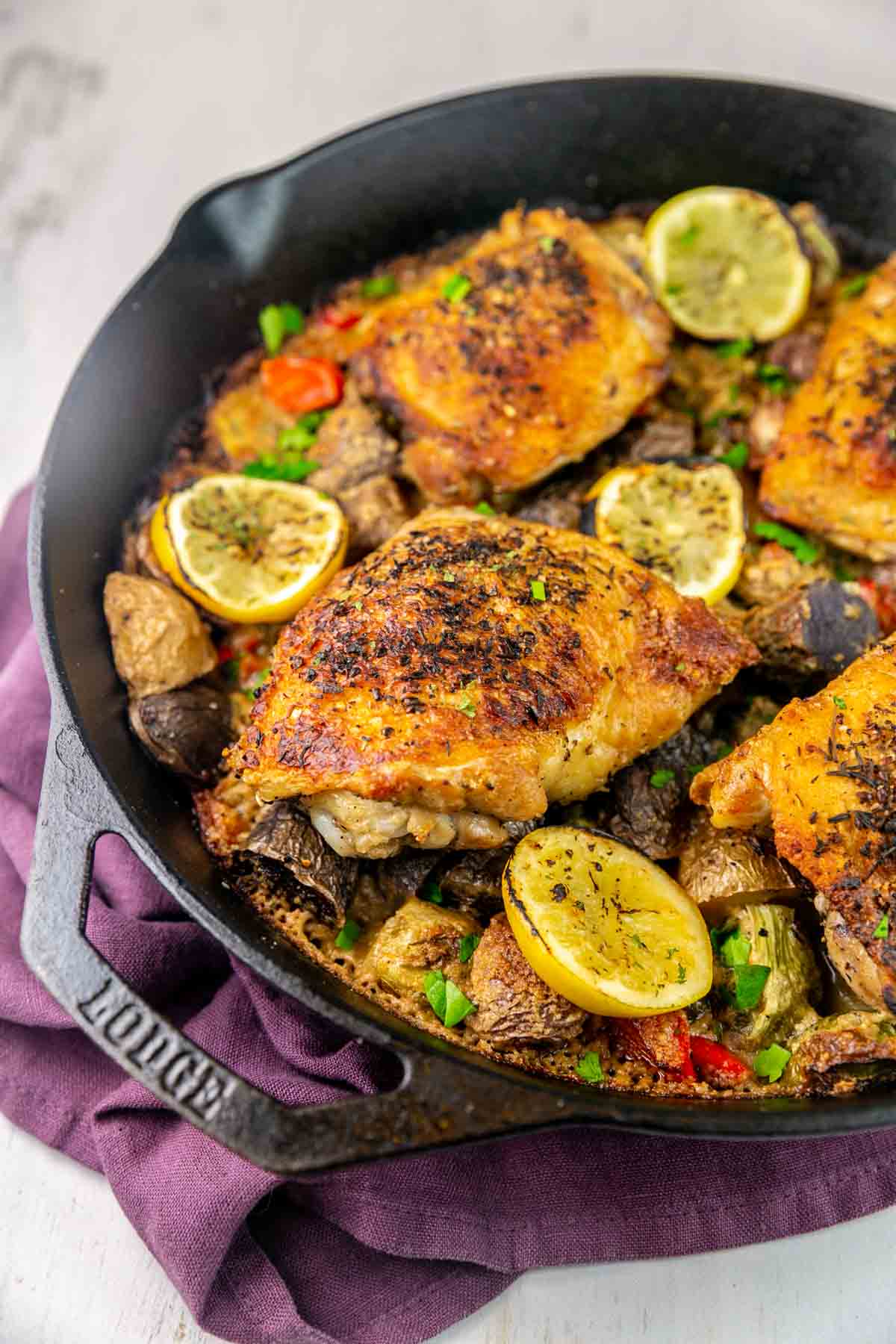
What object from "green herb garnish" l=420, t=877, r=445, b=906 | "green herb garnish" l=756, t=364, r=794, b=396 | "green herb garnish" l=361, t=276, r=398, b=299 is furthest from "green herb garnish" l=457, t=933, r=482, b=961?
"green herb garnish" l=361, t=276, r=398, b=299

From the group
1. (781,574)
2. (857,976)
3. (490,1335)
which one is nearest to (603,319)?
(781,574)

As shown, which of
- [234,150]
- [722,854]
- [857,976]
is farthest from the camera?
[234,150]

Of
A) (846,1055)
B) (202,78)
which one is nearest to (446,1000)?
(846,1055)

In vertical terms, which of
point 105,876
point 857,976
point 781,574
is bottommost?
point 857,976

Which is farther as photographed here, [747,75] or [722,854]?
[747,75]

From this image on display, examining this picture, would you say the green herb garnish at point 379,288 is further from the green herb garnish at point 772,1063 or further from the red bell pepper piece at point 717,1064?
the green herb garnish at point 772,1063

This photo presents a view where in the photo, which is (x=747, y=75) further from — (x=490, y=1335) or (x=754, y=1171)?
(x=490, y=1335)

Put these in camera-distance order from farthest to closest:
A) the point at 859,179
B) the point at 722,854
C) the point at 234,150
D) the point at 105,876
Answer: the point at 234,150
the point at 859,179
the point at 105,876
the point at 722,854

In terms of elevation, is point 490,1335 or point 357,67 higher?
point 357,67
